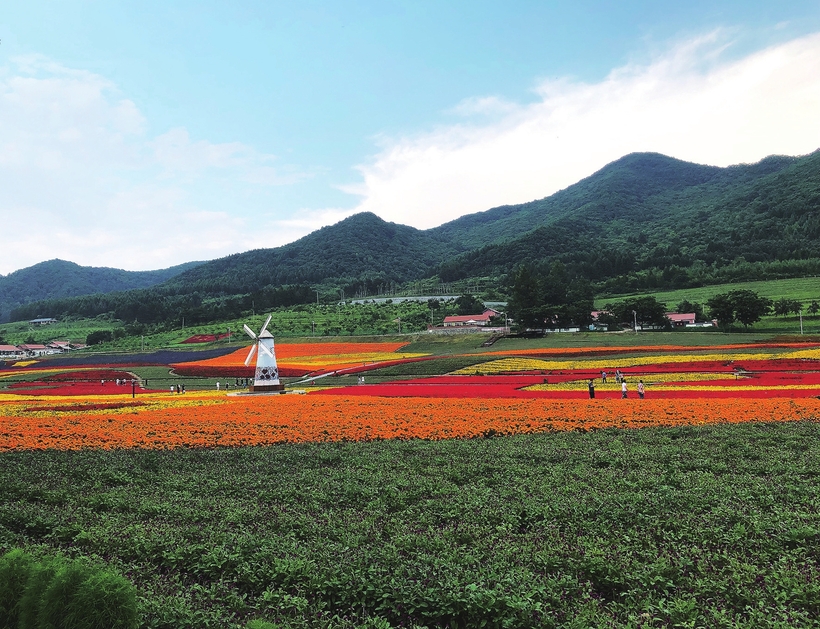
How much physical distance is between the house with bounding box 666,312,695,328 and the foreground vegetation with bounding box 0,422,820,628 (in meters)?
75.8

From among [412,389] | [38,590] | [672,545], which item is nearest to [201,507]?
[38,590]

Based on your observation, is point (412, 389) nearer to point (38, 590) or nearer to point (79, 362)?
point (38, 590)

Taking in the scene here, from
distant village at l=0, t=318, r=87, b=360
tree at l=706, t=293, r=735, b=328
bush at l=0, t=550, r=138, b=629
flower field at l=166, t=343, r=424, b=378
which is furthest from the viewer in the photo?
distant village at l=0, t=318, r=87, b=360

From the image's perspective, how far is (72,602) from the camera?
481cm

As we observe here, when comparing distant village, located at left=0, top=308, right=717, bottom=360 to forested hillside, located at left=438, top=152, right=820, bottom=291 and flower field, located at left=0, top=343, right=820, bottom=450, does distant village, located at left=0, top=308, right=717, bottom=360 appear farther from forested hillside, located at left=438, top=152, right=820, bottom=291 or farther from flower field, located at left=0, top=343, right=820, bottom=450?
flower field, located at left=0, top=343, right=820, bottom=450

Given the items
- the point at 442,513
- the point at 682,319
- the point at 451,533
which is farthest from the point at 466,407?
the point at 682,319

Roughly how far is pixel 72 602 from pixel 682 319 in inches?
3589

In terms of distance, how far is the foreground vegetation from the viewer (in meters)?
5.78

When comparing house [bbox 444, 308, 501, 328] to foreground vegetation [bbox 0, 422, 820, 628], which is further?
house [bbox 444, 308, 501, 328]

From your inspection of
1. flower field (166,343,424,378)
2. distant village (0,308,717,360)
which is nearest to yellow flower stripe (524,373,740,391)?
flower field (166,343,424,378)

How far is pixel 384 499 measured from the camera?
31.3ft

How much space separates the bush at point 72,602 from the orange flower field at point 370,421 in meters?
10.6

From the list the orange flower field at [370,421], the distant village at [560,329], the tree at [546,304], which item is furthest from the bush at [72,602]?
the tree at [546,304]

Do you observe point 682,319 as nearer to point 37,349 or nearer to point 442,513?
point 442,513
